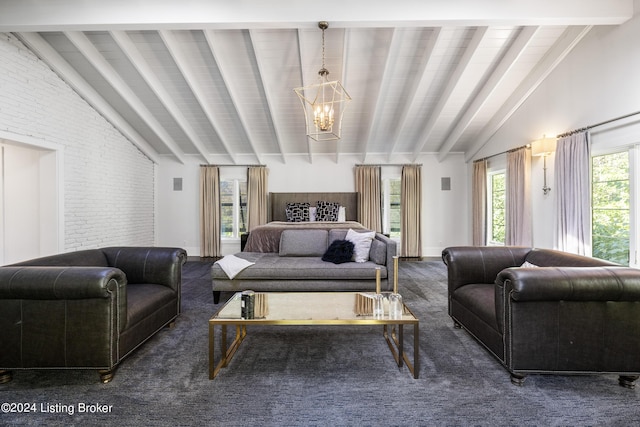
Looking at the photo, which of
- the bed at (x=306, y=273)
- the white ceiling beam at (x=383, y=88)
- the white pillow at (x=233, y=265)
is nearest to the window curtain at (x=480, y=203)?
the white ceiling beam at (x=383, y=88)

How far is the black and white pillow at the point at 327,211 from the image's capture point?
269 inches

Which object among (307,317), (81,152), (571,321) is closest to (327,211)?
(81,152)

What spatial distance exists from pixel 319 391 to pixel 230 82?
4.34 metres

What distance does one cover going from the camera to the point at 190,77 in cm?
448

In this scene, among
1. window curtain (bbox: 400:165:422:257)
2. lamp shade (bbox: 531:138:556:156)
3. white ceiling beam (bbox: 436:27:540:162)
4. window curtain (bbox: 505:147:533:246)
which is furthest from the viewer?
window curtain (bbox: 400:165:422:257)

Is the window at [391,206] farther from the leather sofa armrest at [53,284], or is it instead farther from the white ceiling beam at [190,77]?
the leather sofa armrest at [53,284]

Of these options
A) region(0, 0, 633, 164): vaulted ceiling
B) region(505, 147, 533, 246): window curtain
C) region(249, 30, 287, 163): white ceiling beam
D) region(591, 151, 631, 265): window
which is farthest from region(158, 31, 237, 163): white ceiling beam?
region(591, 151, 631, 265): window

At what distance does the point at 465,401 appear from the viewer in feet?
5.98

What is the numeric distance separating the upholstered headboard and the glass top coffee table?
15.0 ft

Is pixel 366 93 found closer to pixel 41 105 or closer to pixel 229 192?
pixel 229 192

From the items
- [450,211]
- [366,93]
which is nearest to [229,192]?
[366,93]

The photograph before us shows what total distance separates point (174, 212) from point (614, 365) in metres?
7.60

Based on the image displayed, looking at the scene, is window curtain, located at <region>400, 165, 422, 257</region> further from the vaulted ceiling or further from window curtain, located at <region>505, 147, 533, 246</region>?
window curtain, located at <region>505, 147, 533, 246</region>

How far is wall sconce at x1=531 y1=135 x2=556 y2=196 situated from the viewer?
4.08m
